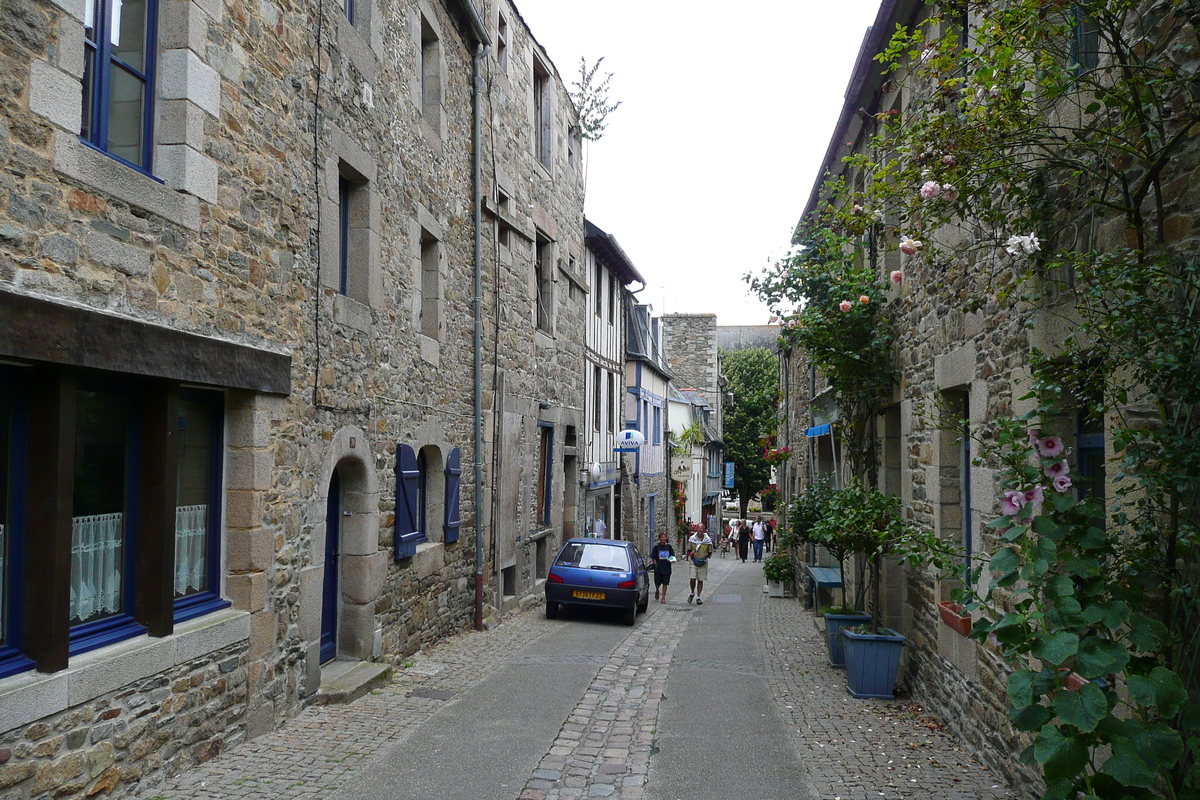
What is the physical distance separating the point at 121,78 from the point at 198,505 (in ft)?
8.68

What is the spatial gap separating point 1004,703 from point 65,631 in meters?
5.23

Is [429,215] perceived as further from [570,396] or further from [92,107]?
[570,396]

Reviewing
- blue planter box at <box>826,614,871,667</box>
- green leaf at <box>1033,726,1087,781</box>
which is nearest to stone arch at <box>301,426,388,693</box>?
blue planter box at <box>826,614,871,667</box>

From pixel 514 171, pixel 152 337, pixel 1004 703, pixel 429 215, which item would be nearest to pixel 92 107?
pixel 152 337

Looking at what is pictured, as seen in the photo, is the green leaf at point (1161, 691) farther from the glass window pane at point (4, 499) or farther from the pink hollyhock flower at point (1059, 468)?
the glass window pane at point (4, 499)

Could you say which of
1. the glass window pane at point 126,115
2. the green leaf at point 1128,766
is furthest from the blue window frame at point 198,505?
the green leaf at point 1128,766

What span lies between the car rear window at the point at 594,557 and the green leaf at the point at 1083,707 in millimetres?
10210

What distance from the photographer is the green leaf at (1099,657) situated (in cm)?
312

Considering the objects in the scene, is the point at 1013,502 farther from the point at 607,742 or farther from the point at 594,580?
the point at 594,580

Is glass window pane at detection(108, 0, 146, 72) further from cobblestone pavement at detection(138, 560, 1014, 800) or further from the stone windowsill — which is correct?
cobblestone pavement at detection(138, 560, 1014, 800)

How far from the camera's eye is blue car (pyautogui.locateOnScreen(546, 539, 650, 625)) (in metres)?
12.9

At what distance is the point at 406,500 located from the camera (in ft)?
29.7

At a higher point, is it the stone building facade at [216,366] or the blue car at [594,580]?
the stone building facade at [216,366]

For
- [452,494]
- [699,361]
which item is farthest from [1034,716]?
[699,361]
